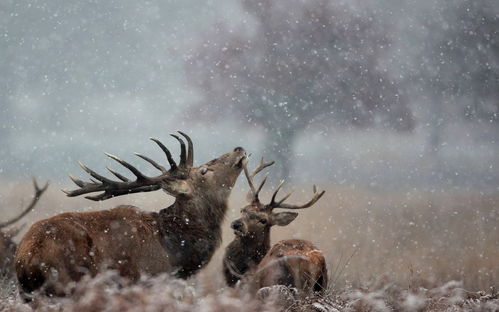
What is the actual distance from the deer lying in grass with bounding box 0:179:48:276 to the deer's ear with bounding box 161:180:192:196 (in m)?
3.04

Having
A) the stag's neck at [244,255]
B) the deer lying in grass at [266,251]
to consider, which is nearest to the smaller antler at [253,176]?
the deer lying in grass at [266,251]

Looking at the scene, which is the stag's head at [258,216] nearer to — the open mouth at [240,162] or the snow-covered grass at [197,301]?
the open mouth at [240,162]

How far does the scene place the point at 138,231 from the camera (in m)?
6.32

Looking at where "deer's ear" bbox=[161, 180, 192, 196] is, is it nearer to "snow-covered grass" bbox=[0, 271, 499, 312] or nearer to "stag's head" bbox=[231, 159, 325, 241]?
"snow-covered grass" bbox=[0, 271, 499, 312]

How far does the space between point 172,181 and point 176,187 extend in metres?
0.13

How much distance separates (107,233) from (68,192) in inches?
59.9

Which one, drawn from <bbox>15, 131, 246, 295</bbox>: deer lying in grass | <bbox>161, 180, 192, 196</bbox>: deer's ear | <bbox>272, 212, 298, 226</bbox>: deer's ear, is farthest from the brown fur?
<bbox>161, 180, 192, 196</bbox>: deer's ear

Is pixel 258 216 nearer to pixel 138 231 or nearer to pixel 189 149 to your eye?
pixel 189 149

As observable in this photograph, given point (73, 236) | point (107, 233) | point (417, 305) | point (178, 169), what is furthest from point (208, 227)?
point (417, 305)

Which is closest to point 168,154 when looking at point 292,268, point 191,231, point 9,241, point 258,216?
point 191,231

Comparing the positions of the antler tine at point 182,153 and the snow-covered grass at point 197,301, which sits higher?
the antler tine at point 182,153

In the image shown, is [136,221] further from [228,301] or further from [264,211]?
[264,211]

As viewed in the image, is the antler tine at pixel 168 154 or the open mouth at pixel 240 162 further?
the open mouth at pixel 240 162

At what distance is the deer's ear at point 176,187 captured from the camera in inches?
285
